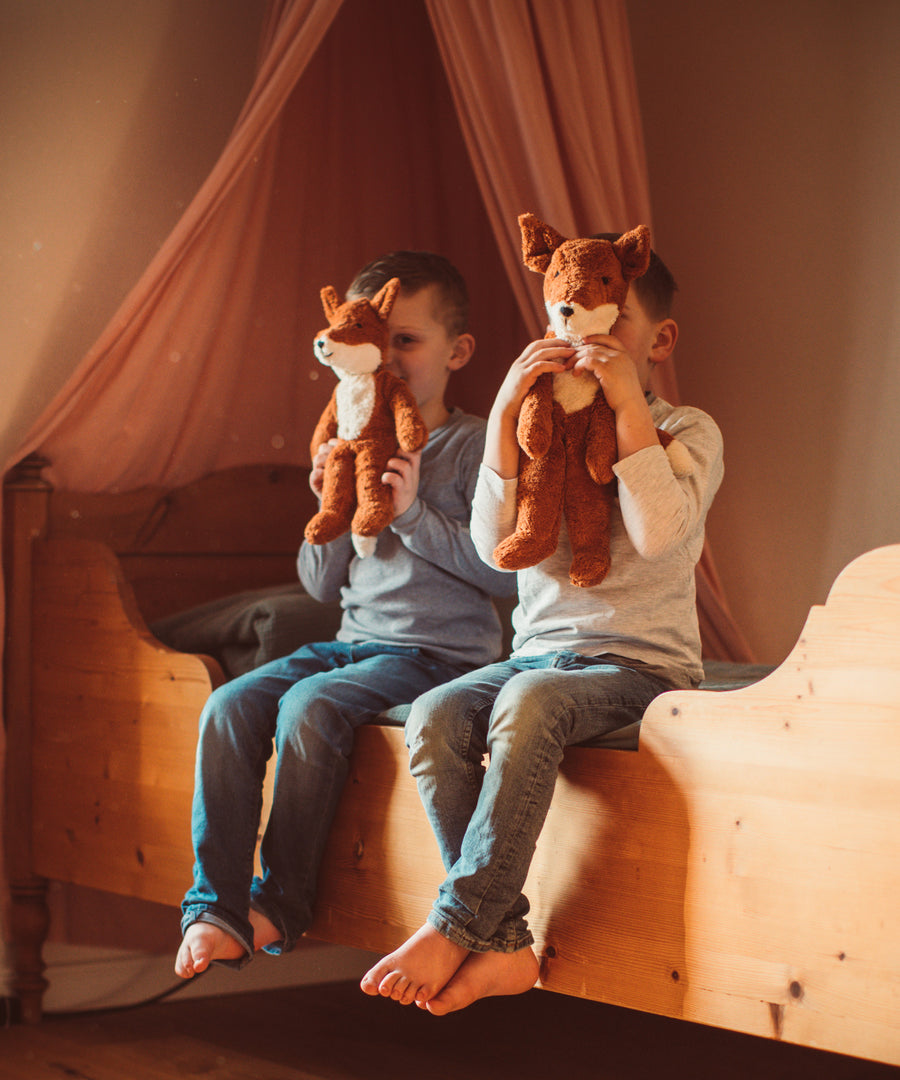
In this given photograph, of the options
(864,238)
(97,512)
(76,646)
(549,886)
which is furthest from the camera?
(864,238)

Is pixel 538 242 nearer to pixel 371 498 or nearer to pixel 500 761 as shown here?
pixel 371 498

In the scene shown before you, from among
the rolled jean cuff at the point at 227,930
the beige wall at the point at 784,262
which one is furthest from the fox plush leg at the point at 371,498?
the beige wall at the point at 784,262

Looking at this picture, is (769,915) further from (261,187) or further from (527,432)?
(261,187)

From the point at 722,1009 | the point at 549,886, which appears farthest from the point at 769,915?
the point at 549,886

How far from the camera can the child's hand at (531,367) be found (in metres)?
1.39

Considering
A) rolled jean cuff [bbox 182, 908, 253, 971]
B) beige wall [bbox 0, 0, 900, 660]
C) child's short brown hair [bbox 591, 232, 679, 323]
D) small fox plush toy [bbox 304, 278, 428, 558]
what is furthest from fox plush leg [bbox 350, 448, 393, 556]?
beige wall [bbox 0, 0, 900, 660]

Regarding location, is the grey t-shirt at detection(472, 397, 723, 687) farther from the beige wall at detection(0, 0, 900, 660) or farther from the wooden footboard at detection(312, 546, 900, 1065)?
the beige wall at detection(0, 0, 900, 660)

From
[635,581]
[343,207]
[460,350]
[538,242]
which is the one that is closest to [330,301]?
[460,350]

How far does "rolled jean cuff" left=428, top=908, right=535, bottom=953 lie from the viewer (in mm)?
1260

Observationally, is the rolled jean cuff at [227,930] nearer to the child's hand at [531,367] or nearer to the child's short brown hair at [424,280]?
the child's hand at [531,367]

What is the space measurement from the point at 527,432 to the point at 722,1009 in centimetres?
66

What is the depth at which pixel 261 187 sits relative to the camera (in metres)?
2.29

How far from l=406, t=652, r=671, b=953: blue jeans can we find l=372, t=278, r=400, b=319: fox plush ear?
55 centimetres

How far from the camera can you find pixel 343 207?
2.47 meters
